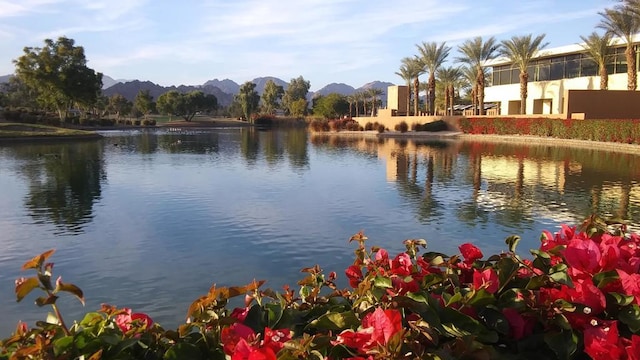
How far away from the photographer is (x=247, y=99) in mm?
101250

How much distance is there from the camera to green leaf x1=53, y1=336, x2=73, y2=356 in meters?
1.54

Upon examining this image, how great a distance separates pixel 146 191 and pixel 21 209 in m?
3.61

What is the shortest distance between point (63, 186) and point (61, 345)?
55.7 ft

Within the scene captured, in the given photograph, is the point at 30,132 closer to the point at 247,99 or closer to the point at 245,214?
the point at 245,214

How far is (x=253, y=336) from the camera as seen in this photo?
1.65 metres

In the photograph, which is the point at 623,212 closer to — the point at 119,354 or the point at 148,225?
the point at 148,225

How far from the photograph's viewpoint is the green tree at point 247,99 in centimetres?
10088

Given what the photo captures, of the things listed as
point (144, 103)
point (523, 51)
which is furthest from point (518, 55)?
point (144, 103)

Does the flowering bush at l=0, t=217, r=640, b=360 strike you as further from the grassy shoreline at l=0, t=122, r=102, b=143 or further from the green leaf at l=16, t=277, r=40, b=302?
the grassy shoreline at l=0, t=122, r=102, b=143

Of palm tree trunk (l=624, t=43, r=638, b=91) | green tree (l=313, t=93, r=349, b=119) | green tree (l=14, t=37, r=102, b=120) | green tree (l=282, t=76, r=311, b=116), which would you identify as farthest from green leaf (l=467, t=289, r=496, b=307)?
green tree (l=282, t=76, r=311, b=116)

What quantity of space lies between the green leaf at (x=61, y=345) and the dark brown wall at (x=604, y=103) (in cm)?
4291

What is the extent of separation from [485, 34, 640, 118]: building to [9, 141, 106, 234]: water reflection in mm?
33322

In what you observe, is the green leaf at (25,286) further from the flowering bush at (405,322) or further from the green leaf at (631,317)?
the green leaf at (631,317)

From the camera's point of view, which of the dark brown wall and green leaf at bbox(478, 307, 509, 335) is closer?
green leaf at bbox(478, 307, 509, 335)
